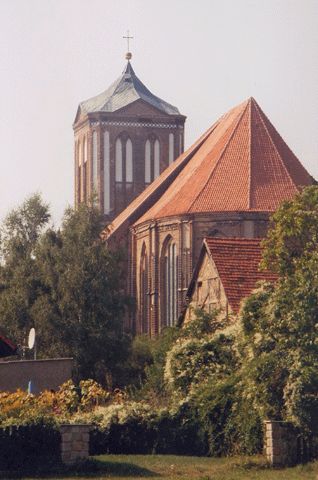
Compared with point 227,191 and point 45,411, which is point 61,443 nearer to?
point 45,411

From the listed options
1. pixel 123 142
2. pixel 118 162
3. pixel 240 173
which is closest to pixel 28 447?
pixel 240 173

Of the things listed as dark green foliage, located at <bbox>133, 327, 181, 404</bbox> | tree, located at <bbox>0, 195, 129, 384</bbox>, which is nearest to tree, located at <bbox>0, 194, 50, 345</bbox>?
tree, located at <bbox>0, 195, 129, 384</bbox>

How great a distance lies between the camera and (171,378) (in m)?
33.8

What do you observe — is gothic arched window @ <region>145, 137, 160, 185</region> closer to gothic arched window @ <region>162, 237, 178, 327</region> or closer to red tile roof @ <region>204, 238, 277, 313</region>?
gothic arched window @ <region>162, 237, 178, 327</region>

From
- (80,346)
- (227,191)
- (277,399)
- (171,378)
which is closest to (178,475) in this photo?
(277,399)

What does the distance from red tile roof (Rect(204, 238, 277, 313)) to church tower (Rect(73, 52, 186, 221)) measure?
4155 cm

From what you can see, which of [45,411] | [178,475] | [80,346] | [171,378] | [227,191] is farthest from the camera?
[227,191]

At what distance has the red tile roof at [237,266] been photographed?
3825 centimetres

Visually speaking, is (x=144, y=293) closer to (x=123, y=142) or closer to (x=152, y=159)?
(x=123, y=142)

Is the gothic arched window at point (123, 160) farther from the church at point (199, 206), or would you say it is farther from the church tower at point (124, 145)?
the church at point (199, 206)

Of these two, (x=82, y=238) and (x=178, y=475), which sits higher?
(x=82, y=238)

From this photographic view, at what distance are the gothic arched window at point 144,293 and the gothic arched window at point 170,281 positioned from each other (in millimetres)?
1920

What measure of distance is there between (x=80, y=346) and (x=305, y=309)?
29.5m

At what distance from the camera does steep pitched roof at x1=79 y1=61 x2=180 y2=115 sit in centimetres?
8381
